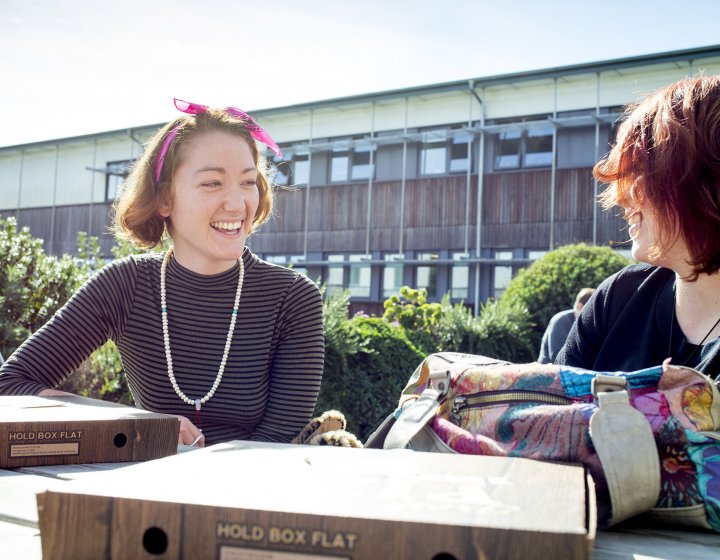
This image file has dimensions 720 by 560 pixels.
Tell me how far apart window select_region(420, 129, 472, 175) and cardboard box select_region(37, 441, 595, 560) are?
20.2 m

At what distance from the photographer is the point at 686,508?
4.66 ft

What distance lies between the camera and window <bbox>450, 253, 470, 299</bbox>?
20688 mm

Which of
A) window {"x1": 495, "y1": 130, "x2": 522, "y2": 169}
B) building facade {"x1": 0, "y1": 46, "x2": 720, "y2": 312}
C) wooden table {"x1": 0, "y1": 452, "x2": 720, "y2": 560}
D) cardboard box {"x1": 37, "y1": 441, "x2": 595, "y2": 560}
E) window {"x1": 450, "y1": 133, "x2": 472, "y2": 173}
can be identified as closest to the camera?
cardboard box {"x1": 37, "y1": 441, "x2": 595, "y2": 560}

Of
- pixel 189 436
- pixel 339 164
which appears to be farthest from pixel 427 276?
pixel 189 436

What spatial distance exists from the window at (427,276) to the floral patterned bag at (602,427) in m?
19.4

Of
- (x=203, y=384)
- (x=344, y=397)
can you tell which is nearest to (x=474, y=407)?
(x=203, y=384)

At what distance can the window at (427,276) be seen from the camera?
21141mm

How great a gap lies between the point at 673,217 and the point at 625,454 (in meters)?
1.02

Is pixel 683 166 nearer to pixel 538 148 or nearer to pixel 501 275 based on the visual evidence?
pixel 501 275

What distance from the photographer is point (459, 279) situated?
20.9m

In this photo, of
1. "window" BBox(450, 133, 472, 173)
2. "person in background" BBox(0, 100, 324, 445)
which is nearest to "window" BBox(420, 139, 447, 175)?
"window" BBox(450, 133, 472, 173)

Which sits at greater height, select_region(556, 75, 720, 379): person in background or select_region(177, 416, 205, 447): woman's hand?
select_region(556, 75, 720, 379): person in background

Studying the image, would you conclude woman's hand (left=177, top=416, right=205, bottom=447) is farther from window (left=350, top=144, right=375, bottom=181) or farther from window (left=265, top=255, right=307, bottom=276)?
window (left=265, top=255, right=307, bottom=276)

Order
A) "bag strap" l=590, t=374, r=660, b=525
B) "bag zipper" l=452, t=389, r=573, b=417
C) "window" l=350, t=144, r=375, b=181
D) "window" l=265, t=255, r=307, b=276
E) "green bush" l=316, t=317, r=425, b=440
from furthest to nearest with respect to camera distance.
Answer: "window" l=265, t=255, r=307, b=276, "window" l=350, t=144, r=375, b=181, "green bush" l=316, t=317, r=425, b=440, "bag zipper" l=452, t=389, r=573, b=417, "bag strap" l=590, t=374, r=660, b=525
